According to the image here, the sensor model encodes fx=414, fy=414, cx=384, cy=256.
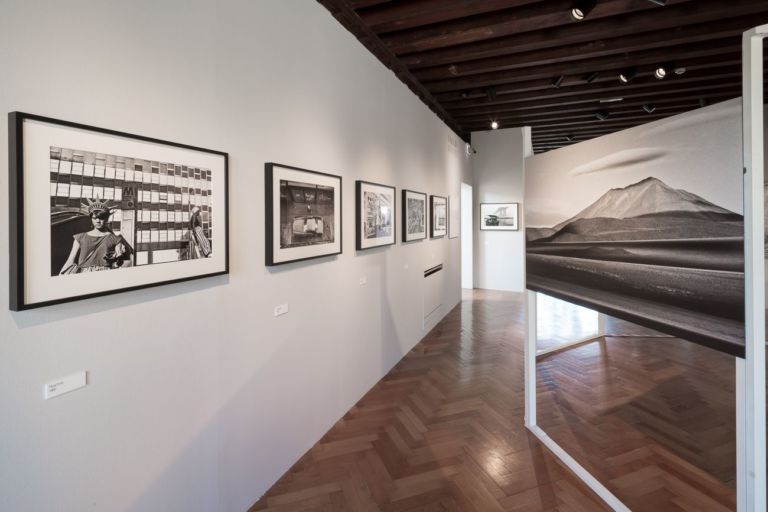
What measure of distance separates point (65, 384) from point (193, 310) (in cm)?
62

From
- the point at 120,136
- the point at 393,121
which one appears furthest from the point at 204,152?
the point at 393,121

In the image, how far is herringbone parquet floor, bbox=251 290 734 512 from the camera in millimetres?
2547

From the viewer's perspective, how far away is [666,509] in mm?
2422

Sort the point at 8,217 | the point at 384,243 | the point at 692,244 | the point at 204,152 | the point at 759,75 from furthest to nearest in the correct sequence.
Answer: the point at 384,243, the point at 204,152, the point at 692,244, the point at 759,75, the point at 8,217

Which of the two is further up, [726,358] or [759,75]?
[759,75]

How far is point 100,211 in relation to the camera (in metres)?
1.56

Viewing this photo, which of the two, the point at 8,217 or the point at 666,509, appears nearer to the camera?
the point at 8,217

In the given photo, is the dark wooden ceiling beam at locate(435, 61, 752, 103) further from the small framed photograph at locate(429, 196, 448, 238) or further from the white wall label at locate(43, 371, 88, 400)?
the white wall label at locate(43, 371, 88, 400)

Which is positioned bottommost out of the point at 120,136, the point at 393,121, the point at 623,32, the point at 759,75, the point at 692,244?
the point at 692,244

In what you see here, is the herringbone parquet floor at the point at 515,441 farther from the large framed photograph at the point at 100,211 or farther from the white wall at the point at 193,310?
the large framed photograph at the point at 100,211

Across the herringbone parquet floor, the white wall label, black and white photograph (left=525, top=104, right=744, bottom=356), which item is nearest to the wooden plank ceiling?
black and white photograph (left=525, top=104, right=744, bottom=356)

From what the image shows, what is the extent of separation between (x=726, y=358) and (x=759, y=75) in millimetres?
4919

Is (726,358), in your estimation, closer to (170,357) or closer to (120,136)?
(170,357)

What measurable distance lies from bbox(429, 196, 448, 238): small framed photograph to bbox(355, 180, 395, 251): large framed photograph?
174 cm
